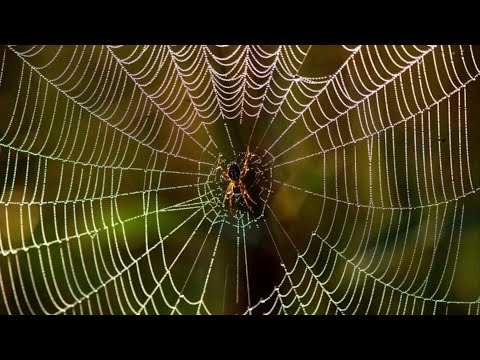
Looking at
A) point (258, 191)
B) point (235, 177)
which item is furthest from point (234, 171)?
point (258, 191)

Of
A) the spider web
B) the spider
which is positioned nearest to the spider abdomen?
the spider

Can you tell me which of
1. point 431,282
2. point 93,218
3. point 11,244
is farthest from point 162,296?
point 431,282

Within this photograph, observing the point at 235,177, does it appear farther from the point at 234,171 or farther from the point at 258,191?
the point at 258,191

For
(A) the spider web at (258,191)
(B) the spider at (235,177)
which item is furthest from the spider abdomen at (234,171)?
(A) the spider web at (258,191)

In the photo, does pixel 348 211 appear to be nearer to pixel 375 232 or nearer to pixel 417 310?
pixel 375 232

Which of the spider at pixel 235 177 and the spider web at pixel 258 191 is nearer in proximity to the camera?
the spider web at pixel 258 191

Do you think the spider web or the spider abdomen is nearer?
the spider web

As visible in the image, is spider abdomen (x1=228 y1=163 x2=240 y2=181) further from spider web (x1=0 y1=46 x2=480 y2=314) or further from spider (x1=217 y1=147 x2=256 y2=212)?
A: spider web (x1=0 y1=46 x2=480 y2=314)

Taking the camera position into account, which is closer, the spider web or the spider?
the spider web

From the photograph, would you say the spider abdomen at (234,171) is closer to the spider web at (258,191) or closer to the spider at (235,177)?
the spider at (235,177)
